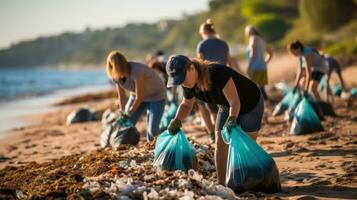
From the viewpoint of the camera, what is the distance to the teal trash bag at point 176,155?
5.22 m

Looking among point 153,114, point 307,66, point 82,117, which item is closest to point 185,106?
point 153,114

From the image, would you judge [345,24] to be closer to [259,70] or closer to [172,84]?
[259,70]

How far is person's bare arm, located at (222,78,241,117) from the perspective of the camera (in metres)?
4.53

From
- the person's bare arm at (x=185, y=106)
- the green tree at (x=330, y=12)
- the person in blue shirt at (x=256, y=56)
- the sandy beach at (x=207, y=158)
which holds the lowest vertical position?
the sandy beach at (x=207, y=158)

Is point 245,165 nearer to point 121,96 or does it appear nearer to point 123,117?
point 123,117

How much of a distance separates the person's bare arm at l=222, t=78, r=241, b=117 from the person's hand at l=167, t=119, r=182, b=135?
68 centimetres

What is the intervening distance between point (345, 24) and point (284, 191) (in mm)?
32306

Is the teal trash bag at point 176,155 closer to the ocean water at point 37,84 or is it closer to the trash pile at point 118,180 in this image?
the trash pile at point 118,180

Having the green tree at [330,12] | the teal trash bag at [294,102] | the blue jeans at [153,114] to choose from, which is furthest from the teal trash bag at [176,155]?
the green tree at [330,12]

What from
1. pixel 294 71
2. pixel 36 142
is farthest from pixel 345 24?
pixel 36 142

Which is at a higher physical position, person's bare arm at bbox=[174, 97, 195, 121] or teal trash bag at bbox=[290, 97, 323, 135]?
person's bare arm at bbox=[174, 97, 195, 121]

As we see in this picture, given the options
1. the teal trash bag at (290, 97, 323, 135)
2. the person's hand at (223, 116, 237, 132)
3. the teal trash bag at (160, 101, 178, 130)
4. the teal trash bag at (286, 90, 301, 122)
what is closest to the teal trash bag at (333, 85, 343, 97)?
the teal trash bag at (286, 90, 301, 122)

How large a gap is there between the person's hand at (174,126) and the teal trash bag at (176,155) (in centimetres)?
7

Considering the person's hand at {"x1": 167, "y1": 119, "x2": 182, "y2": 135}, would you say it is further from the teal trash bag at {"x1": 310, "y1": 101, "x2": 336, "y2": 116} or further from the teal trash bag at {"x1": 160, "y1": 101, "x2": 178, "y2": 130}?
the teal trash bag at {"x1": 310, "y1": 101, "x2": 336, "y2": 116}
